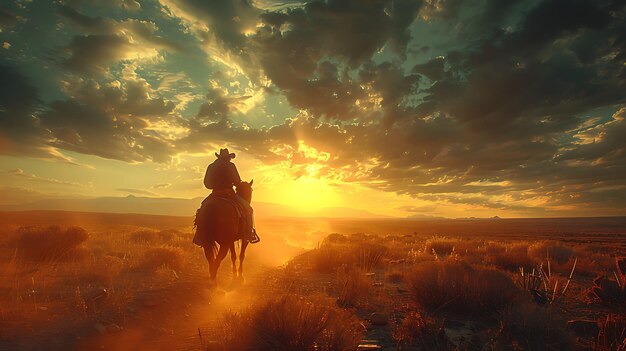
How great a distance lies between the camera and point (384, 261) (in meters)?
14.5

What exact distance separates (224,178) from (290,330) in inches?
209

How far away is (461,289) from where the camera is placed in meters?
6.35

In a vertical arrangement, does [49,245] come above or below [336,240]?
above

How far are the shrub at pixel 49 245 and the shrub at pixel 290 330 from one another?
1098 cm

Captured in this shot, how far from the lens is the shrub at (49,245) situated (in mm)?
11539

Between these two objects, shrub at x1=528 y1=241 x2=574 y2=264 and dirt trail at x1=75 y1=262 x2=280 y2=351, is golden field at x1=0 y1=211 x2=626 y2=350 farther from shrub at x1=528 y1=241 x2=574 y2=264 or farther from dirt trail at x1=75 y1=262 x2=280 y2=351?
shrub at x1=528 y1=241 x2=574 y2=264

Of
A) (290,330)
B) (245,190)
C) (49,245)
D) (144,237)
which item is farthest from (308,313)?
(144,237)

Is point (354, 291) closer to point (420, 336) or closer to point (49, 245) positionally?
point (420, 336)

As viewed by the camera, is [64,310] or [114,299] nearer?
[64,310]

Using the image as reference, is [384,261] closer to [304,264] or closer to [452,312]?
[304,264]

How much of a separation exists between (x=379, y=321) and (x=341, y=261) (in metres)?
7.06

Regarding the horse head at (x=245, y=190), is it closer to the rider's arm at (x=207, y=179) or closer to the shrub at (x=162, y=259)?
the rider's arm at (x=207, y=179)

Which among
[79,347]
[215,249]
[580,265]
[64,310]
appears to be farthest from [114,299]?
[580,265]

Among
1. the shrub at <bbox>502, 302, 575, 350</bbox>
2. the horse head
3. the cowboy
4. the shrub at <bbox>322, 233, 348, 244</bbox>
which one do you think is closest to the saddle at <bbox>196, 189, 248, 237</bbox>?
the cowboy
